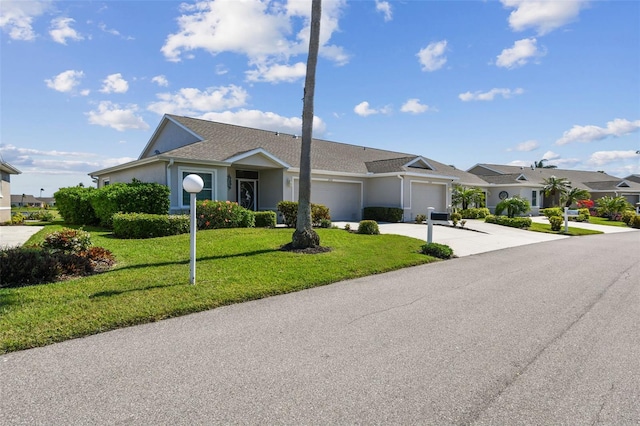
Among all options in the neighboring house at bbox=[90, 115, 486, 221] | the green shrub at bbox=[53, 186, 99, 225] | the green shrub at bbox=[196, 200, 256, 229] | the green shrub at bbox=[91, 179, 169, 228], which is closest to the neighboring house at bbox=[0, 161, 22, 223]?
the green shrub at bbox=[53, 186, 99, 225]

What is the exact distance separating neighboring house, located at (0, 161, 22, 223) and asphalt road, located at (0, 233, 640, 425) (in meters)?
18.5

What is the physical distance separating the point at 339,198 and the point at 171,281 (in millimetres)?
16253

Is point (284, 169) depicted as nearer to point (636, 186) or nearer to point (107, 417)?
point (107, 417)

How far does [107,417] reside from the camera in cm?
277

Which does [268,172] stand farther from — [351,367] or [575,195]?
[575,195]

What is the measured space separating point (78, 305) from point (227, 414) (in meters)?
3.49

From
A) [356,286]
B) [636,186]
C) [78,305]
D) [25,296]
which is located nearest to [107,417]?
Answer: [78,305]

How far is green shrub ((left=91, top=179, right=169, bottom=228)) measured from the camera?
13602mm

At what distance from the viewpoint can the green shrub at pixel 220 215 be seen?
13453mm

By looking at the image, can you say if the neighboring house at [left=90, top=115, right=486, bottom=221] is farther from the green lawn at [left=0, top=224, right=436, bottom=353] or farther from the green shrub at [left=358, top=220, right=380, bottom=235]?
the green shrub at [left=358, top=220, right=380, bottom=235]

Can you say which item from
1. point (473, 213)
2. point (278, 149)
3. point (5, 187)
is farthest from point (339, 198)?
point (5, 187)

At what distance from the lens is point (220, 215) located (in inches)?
544

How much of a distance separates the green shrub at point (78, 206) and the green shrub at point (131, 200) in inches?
75.2

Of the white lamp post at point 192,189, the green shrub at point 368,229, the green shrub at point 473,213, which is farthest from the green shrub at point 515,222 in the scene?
the white lamp post at point 192,189
